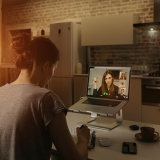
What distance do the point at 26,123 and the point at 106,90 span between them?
1.07 m

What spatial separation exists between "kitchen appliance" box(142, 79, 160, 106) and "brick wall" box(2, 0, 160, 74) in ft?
2.22

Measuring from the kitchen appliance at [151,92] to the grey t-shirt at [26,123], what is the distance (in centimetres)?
265

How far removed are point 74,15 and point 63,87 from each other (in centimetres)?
171

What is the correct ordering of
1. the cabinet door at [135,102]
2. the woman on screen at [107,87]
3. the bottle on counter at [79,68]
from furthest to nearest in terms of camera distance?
the bottle on counter at [79,68], the cabinet door at [135,102], the woman on screen at [107,87]

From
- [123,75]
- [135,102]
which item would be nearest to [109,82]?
[123,75]

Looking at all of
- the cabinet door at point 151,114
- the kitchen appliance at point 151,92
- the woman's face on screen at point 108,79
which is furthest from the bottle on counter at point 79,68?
the woman's face on screen at point 108,79

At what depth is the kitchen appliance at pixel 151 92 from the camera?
10.7 feet

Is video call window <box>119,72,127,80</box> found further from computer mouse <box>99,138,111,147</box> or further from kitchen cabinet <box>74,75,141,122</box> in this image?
kitchen cabinet <box>74,75,141,122</box>

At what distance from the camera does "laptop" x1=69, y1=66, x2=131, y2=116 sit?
171 centimetres

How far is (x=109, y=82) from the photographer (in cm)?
183

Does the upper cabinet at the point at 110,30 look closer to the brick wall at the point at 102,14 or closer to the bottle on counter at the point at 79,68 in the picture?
the brick wall at the point at 102,14

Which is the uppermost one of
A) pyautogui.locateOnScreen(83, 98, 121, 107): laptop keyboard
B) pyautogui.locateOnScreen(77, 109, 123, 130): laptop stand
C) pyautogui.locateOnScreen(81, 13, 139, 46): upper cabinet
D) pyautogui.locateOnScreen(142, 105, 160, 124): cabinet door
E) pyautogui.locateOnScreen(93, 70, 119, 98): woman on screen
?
pyautogui.locateOnScreen(81, 13, 139, 46): upper cabinet

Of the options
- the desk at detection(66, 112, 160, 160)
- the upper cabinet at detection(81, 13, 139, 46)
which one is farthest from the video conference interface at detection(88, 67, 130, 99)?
the upper cabinet at detection(81, 13, 139, 46)

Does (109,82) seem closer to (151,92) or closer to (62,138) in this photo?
(62,138)
